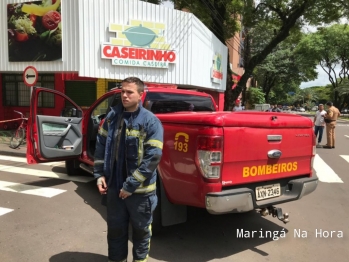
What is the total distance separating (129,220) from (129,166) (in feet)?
1.74

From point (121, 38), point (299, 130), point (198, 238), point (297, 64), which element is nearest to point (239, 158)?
point (299, 130)

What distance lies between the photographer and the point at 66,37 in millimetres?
11273

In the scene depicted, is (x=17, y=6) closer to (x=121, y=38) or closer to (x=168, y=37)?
(x=121, y=38)

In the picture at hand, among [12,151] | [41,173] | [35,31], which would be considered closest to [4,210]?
[41,173]

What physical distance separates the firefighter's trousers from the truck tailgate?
87 cm

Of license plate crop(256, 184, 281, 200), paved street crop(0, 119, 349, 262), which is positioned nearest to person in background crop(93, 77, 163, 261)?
paved street crop(0, 119, 349, 262)

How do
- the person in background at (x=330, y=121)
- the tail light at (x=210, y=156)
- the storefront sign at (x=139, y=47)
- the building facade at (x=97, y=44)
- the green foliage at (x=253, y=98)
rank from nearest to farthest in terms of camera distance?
1. the tail light at (x=210, y=156)
2. the building facade at (x=97, y=44)
3. the storefront sign at (x=139, y=47)
4. the person in background at (x=330, y=121)
5. the green foliage at (x=253, y=98)

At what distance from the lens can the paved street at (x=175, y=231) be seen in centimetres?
343

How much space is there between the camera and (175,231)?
4.04 meters

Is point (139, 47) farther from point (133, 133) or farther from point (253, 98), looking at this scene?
point (253, 98)

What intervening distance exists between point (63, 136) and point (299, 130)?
4.10m

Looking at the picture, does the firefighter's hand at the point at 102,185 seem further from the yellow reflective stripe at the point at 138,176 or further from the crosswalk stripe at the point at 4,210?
the crosswalk stripe at the point at 4,210

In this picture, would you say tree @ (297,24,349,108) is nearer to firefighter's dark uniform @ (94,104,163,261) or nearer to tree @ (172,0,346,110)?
tree @ (172,0,346,110)

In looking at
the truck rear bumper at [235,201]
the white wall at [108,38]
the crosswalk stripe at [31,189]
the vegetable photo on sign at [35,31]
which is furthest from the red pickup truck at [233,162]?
the vegetable photo on sign at [35,31]
